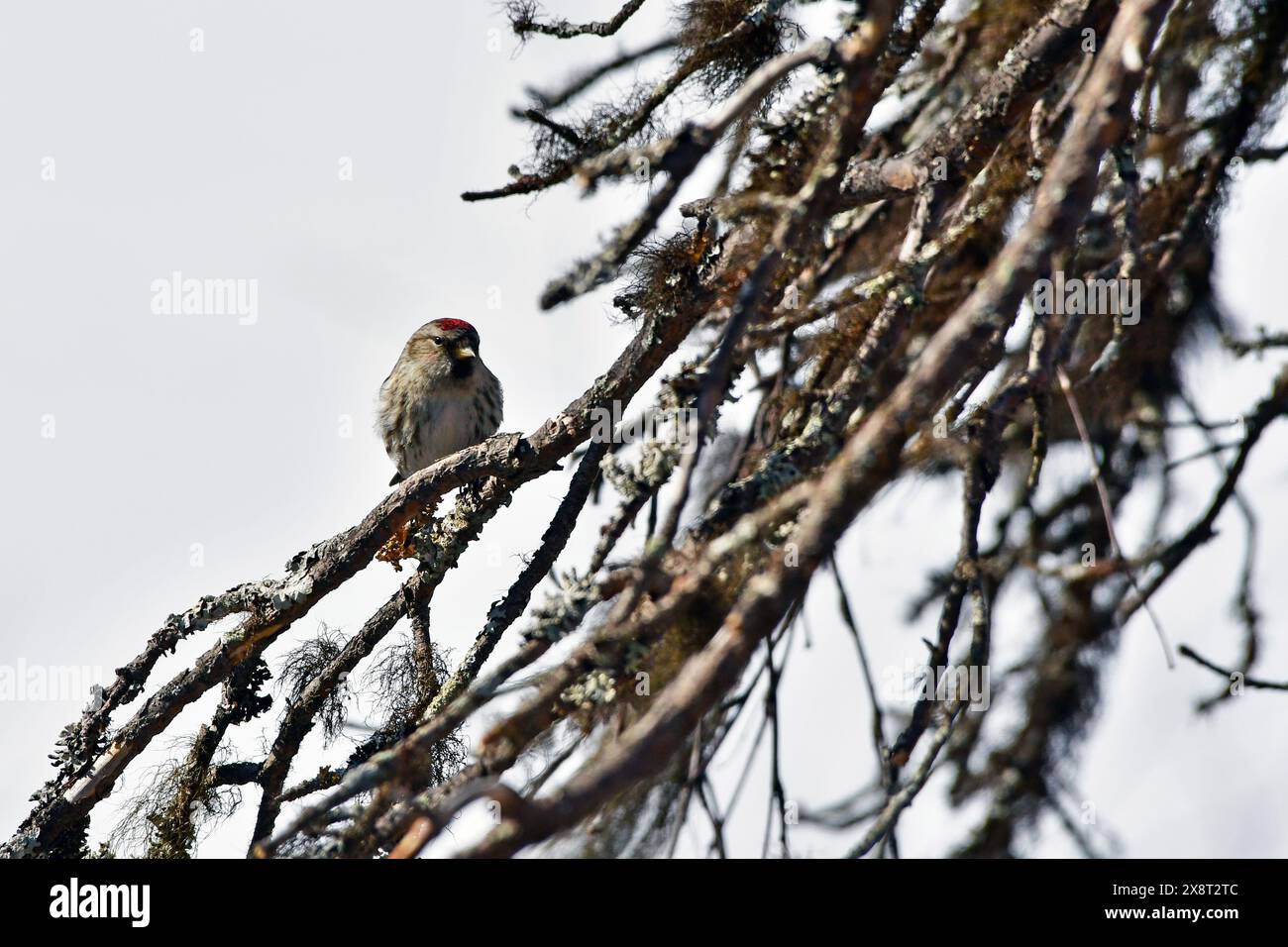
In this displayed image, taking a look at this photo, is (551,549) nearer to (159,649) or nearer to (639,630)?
(159,649)

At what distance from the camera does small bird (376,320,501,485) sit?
554 cm

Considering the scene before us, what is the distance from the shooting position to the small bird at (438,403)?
18.2 feet

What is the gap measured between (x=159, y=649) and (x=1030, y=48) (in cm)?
262

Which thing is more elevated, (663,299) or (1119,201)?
(1119,201)

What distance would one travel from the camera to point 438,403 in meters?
5.53

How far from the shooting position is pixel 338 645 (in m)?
3.67
